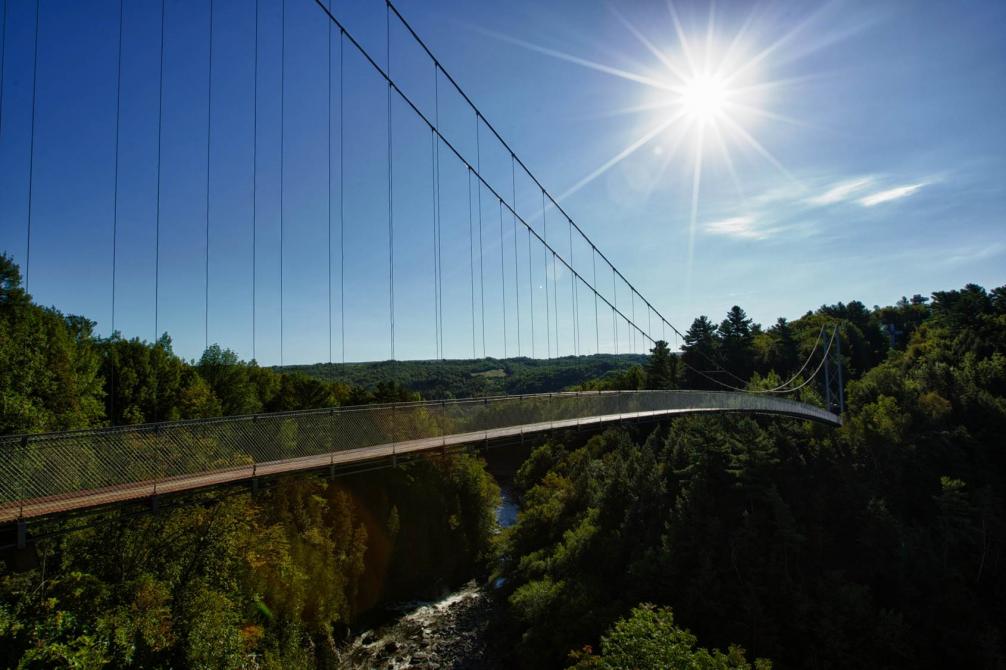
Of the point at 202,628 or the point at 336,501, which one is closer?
the point at 202,628

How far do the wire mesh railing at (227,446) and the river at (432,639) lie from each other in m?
9.69

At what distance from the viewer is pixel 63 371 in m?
16.8

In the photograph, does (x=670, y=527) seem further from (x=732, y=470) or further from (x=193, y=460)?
(x=193, y=460)

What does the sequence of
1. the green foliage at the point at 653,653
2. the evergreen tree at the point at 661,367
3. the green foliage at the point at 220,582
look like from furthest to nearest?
the evergreen tree at the point at 661,367
the green foliage at the point at 653,653
the green foliage at the point at 220,582

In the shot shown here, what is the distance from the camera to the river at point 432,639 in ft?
60.7

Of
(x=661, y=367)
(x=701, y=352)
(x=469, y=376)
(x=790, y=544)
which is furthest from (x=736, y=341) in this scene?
(x=469, y=376)

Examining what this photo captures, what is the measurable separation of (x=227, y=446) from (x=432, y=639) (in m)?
14.5

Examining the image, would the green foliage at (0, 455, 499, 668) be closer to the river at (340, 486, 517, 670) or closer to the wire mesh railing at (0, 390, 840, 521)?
the wire mesh railing at (0, 390, 840, 521)

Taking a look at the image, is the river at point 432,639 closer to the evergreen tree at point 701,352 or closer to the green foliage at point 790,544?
the green foliage at point 790,544

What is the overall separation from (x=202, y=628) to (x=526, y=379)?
78464mm

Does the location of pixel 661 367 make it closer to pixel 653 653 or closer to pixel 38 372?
pixel 653 653

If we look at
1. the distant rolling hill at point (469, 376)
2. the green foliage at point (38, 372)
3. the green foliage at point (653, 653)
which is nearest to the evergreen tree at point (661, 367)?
the distant rolling hill at point (469, 376)

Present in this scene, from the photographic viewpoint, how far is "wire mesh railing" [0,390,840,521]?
279 inches

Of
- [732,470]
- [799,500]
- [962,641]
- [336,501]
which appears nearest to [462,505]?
[336,501]
